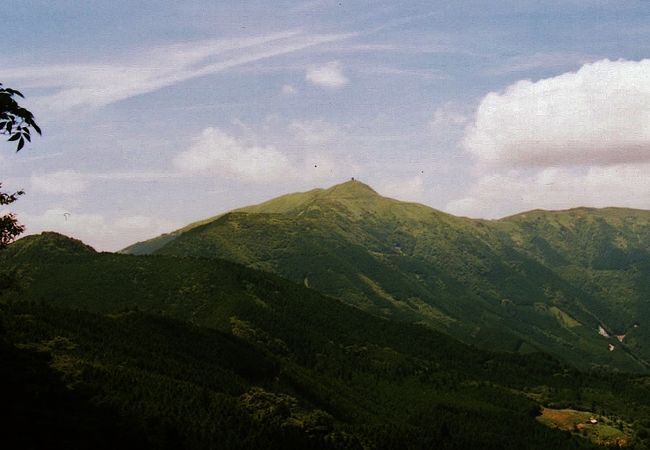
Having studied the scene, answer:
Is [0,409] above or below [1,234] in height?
below

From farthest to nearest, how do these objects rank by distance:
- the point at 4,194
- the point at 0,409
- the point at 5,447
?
1. the point at 0,409
2. the point at 5,447
3. the point at 4,194

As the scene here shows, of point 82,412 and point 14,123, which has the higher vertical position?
point 14,123

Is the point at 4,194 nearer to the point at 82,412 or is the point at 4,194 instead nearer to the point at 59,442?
the point at 59,442

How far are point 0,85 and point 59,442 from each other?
499ft

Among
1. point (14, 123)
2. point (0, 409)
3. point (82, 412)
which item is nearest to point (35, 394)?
point (82, 412)

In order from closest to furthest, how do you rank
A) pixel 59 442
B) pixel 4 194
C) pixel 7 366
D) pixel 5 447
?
pixel 4 194
pixel 5 447
pixel 59 442
pixel 7 366

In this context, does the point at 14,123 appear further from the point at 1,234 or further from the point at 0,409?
the point at 0,409

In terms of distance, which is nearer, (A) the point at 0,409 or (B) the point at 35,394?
(A) the point at 0,409

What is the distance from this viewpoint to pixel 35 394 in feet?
577

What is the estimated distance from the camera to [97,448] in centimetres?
16488

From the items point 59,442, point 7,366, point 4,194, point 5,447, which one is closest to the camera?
point 4,194

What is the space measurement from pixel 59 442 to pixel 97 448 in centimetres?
937

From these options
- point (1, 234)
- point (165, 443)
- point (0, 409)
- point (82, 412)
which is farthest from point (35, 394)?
point (1, 234)

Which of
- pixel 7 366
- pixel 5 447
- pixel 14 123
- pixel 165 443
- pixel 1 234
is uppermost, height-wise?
pixel 14 123
